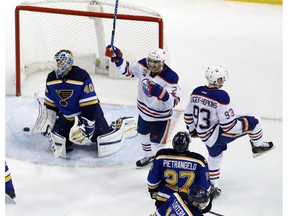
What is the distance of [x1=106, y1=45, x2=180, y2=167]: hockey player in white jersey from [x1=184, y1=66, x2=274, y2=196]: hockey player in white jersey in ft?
0.67

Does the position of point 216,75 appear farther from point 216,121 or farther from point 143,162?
point 143,162

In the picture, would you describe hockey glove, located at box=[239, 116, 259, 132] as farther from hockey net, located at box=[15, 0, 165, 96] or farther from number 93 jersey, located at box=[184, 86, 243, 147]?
hockey net, located at box=[15, 0, 165, 96]

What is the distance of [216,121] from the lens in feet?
12.2

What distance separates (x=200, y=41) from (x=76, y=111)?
2.37 metres

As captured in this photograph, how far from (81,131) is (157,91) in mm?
700

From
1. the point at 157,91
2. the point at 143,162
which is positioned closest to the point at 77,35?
the point at 143,162

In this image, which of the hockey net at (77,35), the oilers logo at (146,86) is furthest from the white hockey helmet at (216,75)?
the hockey net at (77,35)

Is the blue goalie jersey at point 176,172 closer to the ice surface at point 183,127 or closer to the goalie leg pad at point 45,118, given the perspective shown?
the ice surface at point 183,127

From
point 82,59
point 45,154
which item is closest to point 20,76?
→ point 82,59

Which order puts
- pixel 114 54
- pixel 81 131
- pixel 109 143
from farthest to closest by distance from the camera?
1. pixel 109 143
2. pixel 81 131
3. pixel 114 54

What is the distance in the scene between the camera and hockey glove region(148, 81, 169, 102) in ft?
12.5

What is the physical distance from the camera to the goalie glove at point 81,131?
167 inches

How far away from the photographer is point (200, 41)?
6371 millimetres

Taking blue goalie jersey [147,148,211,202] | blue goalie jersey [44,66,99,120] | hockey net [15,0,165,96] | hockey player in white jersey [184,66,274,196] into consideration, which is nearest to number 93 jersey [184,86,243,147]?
hockey player in white jersey [184,66,274,196]
